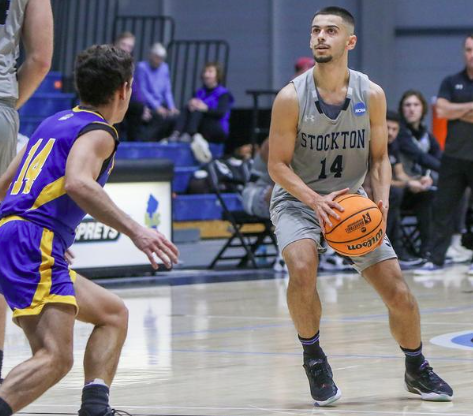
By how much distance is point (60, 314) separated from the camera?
3971mm

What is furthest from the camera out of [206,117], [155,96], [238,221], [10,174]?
[206,117]

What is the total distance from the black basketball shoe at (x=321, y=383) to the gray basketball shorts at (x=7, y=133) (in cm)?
150

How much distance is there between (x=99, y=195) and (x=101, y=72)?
512 mm

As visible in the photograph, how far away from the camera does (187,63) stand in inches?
701

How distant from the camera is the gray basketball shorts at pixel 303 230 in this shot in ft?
16.5

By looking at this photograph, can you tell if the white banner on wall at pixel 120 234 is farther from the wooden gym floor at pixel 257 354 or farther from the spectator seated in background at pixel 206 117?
the spectator seated in background at pixel 206 117

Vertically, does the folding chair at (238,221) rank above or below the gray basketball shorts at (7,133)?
below

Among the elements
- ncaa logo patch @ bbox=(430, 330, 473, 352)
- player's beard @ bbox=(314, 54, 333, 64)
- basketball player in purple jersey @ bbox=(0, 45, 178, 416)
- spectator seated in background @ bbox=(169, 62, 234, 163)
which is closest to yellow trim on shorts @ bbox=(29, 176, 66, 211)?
basketball player in purple jersey @ bbox=(0, 45, 178, 416)

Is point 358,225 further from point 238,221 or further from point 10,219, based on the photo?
point 238,221

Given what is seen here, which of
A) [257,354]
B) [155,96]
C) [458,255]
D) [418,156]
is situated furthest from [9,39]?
[155,96]

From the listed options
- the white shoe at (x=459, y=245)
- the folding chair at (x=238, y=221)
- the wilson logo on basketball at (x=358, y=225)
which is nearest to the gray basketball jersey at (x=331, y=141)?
the wilson logo on basketball at (x=358, y=225)

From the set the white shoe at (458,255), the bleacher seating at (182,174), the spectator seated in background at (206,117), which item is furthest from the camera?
the spectator seated in background at (206,117)

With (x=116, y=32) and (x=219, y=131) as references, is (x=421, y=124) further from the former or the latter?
(x=116, y=32)

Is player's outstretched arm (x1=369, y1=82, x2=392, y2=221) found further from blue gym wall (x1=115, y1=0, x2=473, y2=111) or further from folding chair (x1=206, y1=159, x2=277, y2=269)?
blue gym wall (x1=115, y1=0, x2=473, y2=111)
